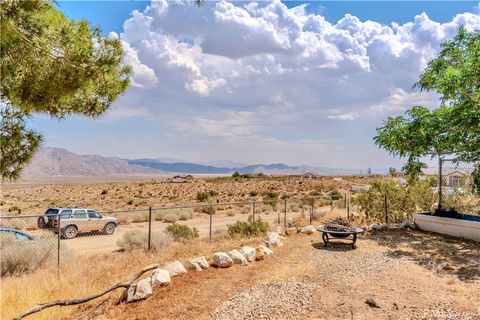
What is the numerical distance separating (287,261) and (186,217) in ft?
73.8

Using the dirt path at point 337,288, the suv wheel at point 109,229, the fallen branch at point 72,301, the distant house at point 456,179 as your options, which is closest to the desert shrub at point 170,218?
the suv wheel at point 109,229

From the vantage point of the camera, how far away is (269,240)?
38.8 feet

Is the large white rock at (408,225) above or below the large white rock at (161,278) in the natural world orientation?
above

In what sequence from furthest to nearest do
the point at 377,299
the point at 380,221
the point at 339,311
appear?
the point at 380,221 → the point at 377,299 → the point at 339,311

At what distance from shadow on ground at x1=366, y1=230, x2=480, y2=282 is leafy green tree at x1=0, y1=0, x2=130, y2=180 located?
837cm

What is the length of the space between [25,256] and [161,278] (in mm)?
5716

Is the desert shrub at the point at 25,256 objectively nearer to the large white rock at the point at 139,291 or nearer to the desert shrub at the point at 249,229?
the large white rock at the point at 139,291

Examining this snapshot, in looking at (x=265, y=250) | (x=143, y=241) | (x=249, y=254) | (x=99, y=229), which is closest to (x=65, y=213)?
(x=99, y=229)

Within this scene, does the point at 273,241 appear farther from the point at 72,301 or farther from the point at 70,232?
the point at 70,232

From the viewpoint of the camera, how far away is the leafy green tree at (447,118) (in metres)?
12.6

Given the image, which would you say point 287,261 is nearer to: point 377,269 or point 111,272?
point 377,269

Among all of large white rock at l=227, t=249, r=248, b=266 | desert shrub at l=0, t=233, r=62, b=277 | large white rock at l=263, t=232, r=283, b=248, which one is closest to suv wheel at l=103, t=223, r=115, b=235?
desert shrub at l=0, t=233, r=62, b=277

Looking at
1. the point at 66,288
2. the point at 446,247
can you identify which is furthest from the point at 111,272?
the point at 446,247

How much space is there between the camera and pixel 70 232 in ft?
69.8
